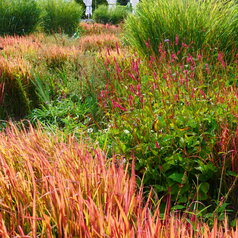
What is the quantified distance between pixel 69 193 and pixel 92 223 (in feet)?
1.05

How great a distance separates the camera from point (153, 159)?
285cm

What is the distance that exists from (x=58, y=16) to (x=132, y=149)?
11.2 metres

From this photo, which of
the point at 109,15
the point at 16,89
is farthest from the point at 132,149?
the point at 109,15

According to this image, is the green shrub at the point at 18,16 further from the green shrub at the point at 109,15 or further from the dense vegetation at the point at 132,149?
the green shrub at the point at 109,15

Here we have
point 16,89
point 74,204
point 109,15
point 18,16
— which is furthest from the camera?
point 109,15

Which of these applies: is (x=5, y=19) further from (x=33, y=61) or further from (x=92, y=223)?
(x=92, y=223)

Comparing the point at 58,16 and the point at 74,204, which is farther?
the point at 58,16

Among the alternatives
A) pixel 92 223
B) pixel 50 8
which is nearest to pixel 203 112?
pixel 92 223

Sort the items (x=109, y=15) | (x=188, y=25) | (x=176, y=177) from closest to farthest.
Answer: (x=176, y=177), (x=188, y=25), (x=109, y=15)

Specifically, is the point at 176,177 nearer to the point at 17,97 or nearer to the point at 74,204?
the point at 74,204

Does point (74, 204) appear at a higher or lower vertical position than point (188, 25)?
lower

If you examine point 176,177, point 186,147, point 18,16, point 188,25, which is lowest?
point 176,177

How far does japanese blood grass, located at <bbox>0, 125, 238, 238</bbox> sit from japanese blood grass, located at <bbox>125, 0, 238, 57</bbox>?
3.10 meters

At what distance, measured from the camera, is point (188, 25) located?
511 cm
